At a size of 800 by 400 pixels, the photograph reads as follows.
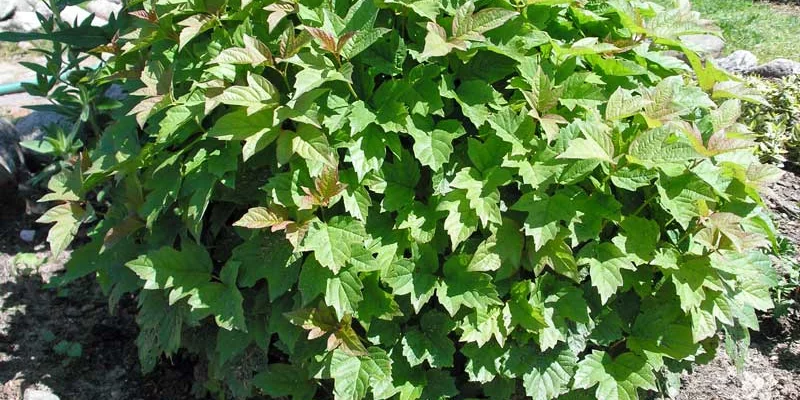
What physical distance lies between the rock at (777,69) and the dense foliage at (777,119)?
0.49 metres

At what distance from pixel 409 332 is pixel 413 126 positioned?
64cm

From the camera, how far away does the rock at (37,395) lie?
2953mm

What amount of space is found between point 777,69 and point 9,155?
4.78 m

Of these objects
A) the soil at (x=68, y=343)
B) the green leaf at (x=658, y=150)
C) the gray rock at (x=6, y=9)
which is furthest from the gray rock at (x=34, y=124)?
the gray rock at (x=6, y=9)

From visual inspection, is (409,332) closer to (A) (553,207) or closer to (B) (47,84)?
(A) (553,207)

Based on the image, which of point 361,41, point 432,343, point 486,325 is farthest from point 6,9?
point 486,325

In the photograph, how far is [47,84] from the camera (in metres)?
3.52

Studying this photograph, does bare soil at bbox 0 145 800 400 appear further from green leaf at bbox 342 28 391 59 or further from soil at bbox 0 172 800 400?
green leaf at bbox 342 28 391 59

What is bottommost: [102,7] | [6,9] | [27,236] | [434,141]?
[102,7]

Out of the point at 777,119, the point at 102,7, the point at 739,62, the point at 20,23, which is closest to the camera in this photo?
the point at 777,119

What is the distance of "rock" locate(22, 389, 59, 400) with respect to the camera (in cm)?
295

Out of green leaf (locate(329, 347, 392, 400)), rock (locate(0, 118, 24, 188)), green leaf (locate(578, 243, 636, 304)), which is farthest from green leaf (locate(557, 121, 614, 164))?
rock (locate(0, 118, 24, 188))

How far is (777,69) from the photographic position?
492 centimetres

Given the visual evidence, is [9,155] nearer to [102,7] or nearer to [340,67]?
[340,67]
